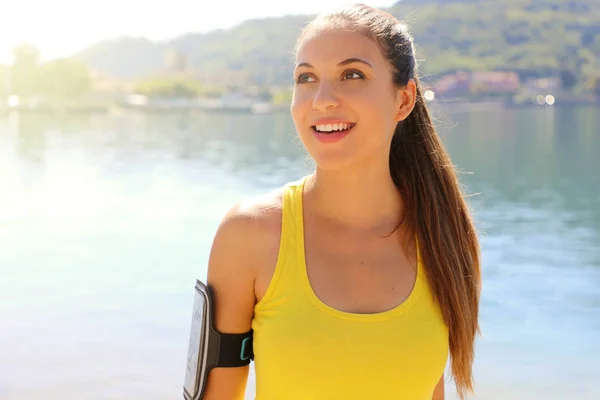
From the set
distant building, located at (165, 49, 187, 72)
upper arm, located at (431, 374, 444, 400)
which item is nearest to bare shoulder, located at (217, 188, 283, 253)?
upper arm, located at (431, 374, 444, 400)

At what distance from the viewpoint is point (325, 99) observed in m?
1.40

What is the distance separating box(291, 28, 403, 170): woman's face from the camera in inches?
55.8

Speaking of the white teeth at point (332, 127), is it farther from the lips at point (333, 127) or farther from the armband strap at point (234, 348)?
the armband strap at point (234, 348)

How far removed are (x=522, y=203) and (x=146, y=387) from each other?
870 centimetres

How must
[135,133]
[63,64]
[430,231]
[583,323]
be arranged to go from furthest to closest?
1. [63,64]
2. [135,133]
3. [583,323]
4. [430,231]

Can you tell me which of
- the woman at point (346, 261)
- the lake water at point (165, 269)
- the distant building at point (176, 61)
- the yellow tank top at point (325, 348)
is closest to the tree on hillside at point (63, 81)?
the distant building at point (176, 61)

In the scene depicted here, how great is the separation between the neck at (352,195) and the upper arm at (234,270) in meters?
0.17

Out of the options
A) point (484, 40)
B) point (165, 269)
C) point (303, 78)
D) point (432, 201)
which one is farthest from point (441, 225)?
point (484, 40)

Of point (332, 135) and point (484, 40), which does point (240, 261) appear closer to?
point (332, 135)

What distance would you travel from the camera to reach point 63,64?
2514 inches

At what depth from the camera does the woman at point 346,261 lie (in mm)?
1384

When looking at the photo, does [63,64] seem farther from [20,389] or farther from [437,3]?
[20,389]

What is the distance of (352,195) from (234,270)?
28 centimetres

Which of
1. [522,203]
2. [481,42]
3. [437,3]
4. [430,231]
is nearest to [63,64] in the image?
[481,42]
